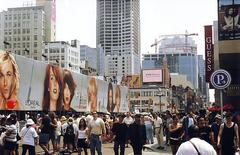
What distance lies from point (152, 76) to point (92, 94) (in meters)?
96.1

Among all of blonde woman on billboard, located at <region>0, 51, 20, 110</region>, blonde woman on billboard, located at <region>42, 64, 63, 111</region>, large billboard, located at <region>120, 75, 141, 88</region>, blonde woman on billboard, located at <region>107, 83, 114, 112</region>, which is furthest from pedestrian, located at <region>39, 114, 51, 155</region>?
large billboard, located at <region>120, 75, 141, 88</region>

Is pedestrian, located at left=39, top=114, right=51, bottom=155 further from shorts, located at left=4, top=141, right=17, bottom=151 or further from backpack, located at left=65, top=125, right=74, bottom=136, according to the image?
shorts, located at left=4, top=141, right=17, bottom=151

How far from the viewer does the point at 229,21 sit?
3350 centimetres

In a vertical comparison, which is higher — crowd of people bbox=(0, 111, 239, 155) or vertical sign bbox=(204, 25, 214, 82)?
vertical sign bbox=(204, 25, 214, 82)

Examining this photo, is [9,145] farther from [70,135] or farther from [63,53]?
[63,53]

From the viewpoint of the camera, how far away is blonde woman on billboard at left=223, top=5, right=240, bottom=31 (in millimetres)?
32997

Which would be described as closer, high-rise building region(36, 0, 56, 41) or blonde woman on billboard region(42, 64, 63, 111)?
blonde woman on billboard region(42, 64, 63, 111)

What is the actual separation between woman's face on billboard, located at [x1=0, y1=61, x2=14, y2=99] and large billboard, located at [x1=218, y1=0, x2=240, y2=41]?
14312 millimetres

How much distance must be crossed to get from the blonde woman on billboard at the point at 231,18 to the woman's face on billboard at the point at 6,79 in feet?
47.7

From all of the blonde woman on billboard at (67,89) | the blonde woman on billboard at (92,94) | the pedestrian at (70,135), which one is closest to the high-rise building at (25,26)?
the blonde woman on billboard at (92,94)

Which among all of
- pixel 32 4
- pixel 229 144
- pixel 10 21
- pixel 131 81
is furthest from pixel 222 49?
pixel 32 4

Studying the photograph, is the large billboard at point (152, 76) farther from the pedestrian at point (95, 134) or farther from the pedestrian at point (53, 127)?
the pedestrian at point (95, 134)

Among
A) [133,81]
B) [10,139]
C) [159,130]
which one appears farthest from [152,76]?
[10,139]

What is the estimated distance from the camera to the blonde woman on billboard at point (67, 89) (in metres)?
41.0
